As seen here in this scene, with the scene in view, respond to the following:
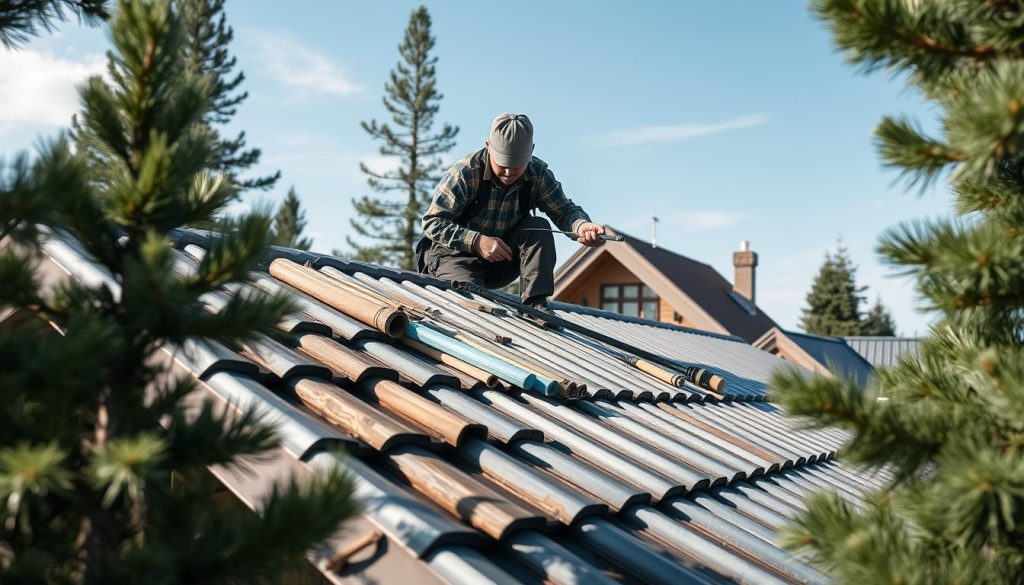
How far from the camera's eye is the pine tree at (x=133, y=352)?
5.81 feet

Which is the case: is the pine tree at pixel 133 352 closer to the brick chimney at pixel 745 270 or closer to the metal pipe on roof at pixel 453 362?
the metal pipe on roof at pixel 453 362

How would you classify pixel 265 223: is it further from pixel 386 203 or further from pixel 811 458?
pixel 386 203

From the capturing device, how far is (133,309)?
190 cm

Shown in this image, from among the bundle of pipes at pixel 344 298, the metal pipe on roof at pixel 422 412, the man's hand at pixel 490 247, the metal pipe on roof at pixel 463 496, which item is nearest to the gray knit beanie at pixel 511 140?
the man's hand at pixel 490 247

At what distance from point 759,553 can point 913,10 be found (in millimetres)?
1857

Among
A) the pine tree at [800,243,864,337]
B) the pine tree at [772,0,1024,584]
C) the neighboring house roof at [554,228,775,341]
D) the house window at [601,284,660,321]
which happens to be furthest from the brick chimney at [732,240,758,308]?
the pine tree at [772,0,1024,584]

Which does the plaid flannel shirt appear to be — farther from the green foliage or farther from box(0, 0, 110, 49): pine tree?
the green foliage

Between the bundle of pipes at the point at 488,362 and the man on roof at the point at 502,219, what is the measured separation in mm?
1785

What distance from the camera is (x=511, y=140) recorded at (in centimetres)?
592

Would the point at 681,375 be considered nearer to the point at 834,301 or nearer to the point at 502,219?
the point at 502,219

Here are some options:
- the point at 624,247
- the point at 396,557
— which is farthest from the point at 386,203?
the point at 396,557

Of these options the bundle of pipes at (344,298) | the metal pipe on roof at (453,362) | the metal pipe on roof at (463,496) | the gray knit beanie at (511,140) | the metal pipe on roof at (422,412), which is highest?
the gray knit beanie at (511,140)

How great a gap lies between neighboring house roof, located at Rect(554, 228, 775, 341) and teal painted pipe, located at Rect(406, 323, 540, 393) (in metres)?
17.5

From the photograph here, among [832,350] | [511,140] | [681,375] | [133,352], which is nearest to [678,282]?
[832,350]
